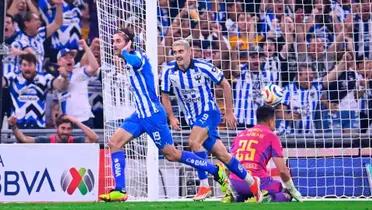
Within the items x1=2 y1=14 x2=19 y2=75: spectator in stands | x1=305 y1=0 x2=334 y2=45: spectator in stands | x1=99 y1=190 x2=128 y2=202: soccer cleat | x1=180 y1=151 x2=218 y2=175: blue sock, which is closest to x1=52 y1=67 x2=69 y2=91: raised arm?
x1=2 y1=14 x2=19 y2=75: spectator in stands

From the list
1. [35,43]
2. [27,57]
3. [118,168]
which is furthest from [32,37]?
[118,168]

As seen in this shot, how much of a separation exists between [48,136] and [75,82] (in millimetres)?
1226

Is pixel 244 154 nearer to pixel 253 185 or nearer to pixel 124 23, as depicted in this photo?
pixel 253 185

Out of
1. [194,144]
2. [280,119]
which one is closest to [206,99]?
[194,144]

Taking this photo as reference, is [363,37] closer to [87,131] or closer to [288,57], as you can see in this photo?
[288,57]

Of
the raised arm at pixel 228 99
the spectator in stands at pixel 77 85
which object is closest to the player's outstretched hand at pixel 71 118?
the spectator in stands at pixel 77 85

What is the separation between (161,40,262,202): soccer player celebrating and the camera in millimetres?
13875

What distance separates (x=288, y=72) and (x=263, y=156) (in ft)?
17.5

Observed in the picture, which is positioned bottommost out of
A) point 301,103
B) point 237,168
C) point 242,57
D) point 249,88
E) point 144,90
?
point 237,168

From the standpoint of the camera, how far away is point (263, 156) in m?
12.9

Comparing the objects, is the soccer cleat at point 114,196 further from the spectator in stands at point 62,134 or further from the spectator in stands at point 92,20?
the spectator in stands at point 92,20

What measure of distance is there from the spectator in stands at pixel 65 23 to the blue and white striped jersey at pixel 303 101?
12.0 ft

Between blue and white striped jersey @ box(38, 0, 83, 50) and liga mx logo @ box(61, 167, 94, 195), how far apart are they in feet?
16.3

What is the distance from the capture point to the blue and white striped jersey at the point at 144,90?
1319 cm
